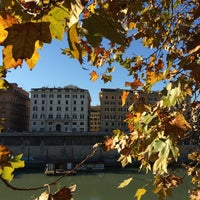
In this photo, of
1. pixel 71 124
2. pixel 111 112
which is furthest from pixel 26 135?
pixel 111 112

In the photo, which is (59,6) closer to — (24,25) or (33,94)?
(24,25)

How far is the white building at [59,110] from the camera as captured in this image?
158 feet

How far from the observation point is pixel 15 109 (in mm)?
48438

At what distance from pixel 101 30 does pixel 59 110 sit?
48420 millimetres

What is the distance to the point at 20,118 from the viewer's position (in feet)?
168

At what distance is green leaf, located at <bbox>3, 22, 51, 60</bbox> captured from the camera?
21.0 inches

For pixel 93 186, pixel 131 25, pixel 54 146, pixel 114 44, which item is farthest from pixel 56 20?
pixel 54 146

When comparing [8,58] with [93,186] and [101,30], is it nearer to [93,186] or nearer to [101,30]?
[101,30]

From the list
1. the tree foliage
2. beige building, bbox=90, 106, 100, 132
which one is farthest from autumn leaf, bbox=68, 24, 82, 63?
beige building, bbox=90, 106, 100, 132

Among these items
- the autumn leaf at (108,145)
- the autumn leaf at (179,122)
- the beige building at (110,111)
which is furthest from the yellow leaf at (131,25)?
the beige building at (110,111)

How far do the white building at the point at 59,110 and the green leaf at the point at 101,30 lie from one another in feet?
155

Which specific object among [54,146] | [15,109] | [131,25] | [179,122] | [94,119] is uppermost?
[15,109]

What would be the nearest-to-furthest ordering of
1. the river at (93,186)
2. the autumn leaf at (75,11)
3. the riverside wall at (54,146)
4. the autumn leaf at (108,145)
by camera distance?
the autumn leaf at (75,11), the autumn leaf at (108,145), the river at (93,186), the riverside wall at (54,146)

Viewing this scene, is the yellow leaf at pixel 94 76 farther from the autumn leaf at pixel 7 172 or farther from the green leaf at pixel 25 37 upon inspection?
the green leaf at pixel 25 37
